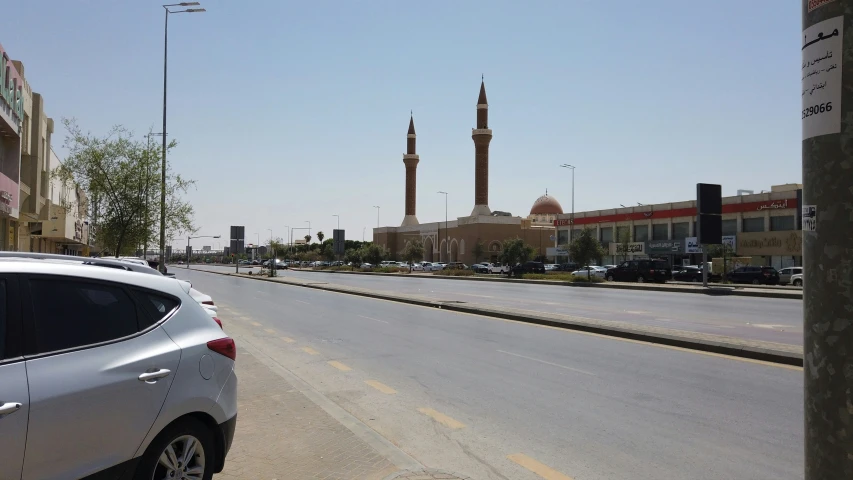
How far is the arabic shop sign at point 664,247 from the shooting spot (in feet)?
217

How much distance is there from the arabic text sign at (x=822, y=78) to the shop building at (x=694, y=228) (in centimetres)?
5197

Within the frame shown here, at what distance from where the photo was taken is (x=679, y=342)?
12.5 m

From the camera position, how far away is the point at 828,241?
240cm

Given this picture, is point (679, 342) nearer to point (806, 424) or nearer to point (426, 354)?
point (426, 354)

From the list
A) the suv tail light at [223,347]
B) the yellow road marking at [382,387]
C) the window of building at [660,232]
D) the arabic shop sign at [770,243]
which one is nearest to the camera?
the suv tail light at [223,347]

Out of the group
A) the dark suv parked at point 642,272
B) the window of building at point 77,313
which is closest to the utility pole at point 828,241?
the window of building at point 77,313

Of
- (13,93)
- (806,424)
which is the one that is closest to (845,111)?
(806,424)

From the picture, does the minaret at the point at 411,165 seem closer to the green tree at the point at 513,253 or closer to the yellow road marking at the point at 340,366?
the green tree at the point at 513,253

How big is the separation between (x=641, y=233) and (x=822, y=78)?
2849 inches

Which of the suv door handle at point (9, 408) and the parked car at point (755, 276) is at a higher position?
the suv door handle at point (9, 408)

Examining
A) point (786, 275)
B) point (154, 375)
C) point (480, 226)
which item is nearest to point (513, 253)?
point (786, 275)

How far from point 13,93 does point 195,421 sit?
23.8 m

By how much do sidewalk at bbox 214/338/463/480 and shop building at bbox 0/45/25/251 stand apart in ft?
61.8

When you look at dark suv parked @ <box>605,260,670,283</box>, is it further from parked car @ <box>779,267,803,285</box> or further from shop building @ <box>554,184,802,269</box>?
shop building @ <box>554,184,802,269</box>
